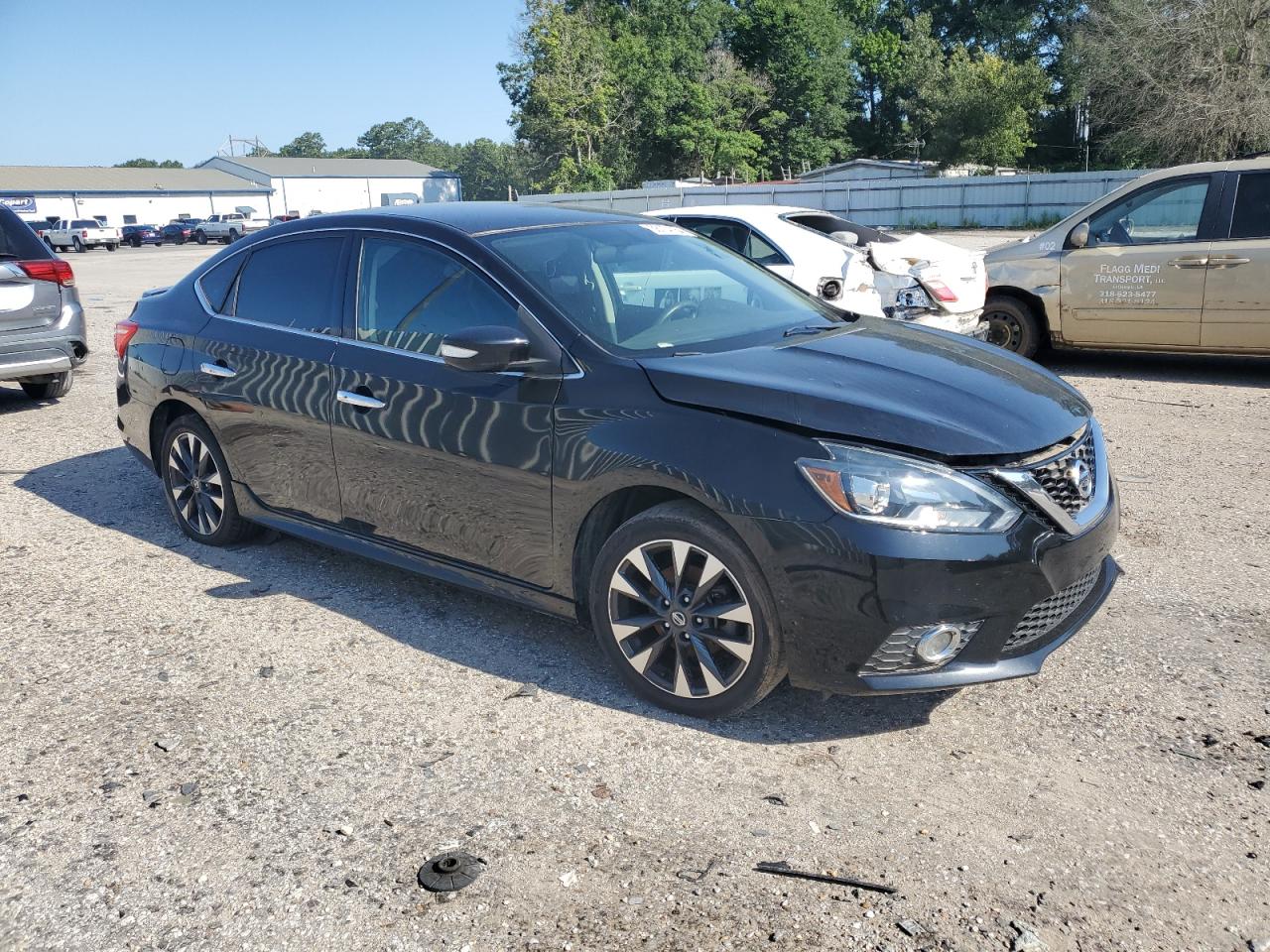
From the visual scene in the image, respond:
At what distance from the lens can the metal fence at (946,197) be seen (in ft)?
121

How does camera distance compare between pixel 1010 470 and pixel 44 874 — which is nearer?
pixel 44 874

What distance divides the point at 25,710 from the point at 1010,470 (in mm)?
3460

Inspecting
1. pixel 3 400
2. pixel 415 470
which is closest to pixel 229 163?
pixel 3 400

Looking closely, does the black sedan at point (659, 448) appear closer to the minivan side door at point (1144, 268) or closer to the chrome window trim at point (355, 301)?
the chrome window trim at point (355, 301)

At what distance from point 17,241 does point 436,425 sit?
6.61 m

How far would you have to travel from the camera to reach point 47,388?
9859 mm

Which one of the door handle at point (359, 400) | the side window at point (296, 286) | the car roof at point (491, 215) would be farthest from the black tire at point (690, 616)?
the side window at point (296, 286)

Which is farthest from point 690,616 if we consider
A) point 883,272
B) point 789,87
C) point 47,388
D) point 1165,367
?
point 789,87

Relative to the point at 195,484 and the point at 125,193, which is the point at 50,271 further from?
the point at 125,193

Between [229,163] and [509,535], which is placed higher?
[229,163]

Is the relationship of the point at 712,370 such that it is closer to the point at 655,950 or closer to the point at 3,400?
the point at 655,950


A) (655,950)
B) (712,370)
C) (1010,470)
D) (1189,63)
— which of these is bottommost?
(655,950)

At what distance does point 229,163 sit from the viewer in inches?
3947

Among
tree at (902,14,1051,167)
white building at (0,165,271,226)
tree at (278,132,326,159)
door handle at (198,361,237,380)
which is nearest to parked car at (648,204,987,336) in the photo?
door handle at (198,361,237,380)
